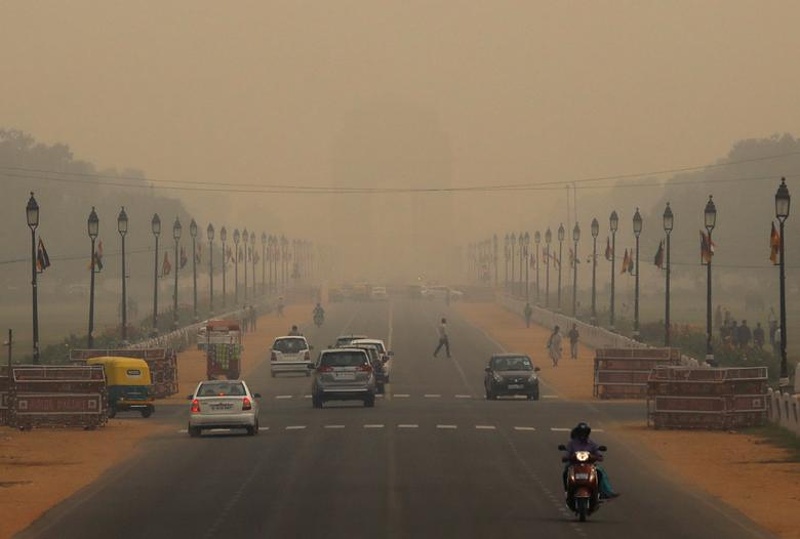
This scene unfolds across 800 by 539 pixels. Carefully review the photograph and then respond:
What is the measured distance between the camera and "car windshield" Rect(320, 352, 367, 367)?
174 ft

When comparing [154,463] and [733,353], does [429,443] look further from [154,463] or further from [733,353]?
[733,353]

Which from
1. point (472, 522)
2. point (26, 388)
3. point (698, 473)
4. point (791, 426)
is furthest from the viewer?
point (26, 388)

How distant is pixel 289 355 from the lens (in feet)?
242

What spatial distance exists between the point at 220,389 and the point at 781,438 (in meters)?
12.9

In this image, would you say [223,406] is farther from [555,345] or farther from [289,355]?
[555,345]

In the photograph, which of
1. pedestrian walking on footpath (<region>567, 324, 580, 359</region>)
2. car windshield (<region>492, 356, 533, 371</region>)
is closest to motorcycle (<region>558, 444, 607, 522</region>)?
car windshield (<region>492, 356, 533, 371</region>)

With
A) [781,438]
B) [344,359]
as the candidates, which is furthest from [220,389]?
[781,438]

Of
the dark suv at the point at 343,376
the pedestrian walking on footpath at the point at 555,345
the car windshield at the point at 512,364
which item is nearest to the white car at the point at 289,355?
the pedestrian walking on footpath at the point at 555,345

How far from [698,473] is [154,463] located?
10.6 m

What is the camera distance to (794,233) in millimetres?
164250

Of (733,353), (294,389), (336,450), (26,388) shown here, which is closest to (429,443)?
(336,450)

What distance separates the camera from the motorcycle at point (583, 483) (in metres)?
25.7

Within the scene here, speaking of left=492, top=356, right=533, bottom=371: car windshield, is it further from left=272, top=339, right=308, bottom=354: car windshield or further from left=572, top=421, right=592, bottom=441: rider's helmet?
left=572, top=421, right=592, bottom=441: rider's helmet

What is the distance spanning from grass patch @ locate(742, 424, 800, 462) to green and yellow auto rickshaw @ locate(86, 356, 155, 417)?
16.9 meters
